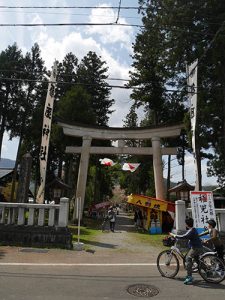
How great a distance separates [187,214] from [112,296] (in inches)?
306

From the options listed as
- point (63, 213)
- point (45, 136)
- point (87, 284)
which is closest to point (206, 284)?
point (87, 284)

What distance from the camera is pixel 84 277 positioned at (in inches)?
344

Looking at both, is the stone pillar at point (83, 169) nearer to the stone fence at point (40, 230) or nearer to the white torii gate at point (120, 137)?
the white torii gate at point (120, 137)

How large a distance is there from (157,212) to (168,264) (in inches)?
489

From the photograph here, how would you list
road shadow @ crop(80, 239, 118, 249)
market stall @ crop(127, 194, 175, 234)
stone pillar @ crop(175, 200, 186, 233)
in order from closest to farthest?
stone pillar @ crop(175, 200, 186, 233) < road shadow @ crop(80, 239, 118, 249) < market stall @ crop(127, 194, 175, 234)

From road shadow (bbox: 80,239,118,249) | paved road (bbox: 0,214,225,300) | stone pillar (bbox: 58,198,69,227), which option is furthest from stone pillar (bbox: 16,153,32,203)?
road shadow (bbox: 80,239,118,249)

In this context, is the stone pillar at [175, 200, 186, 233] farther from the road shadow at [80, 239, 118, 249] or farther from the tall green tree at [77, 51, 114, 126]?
the tall green tree at [77, 51, 114, 126]

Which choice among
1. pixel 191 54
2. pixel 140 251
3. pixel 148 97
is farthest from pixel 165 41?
pixel 140 251

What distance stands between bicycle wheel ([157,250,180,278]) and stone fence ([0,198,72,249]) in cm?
527

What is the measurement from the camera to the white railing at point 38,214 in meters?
13.7

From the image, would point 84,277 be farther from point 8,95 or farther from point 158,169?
point 8,95

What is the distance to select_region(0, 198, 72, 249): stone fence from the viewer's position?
44.5ft

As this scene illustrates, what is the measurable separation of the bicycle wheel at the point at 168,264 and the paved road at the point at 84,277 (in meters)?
0.20

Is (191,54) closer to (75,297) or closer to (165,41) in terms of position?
(165,41)
